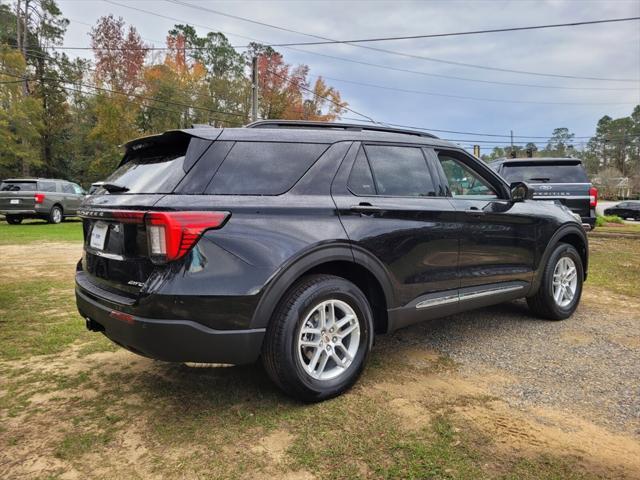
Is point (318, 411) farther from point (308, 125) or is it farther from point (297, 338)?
point (308, 125)

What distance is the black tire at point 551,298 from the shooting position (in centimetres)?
454

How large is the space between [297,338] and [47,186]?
17503mm

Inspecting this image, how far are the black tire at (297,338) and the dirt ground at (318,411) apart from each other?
120 millimetres

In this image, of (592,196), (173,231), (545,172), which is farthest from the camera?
(545,172)

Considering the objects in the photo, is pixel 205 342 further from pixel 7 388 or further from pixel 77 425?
pixel 7 388

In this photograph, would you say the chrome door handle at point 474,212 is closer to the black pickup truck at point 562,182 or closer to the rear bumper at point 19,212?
the black pickup truck at point 562,182

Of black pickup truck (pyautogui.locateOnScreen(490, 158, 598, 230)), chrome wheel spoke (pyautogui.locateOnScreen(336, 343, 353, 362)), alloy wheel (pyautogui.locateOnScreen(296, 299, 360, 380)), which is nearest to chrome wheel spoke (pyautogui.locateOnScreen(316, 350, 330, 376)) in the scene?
alloy wheel (pyautogui.locateOnScreen(296, 299, 360, 380))

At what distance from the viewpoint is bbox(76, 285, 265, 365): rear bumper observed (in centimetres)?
241

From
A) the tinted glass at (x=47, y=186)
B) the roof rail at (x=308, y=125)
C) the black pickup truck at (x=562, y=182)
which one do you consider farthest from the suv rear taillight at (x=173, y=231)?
the tinted glass at (x=47, y=186)

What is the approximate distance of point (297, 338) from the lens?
105 inches

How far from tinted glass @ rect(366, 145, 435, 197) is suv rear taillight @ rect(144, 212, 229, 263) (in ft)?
4.41

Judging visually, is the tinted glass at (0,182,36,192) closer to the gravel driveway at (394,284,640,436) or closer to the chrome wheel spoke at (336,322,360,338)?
the gravel driveway at (394,284,640,436)

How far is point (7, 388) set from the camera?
9.96ft

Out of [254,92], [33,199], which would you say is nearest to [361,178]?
[33,199]
